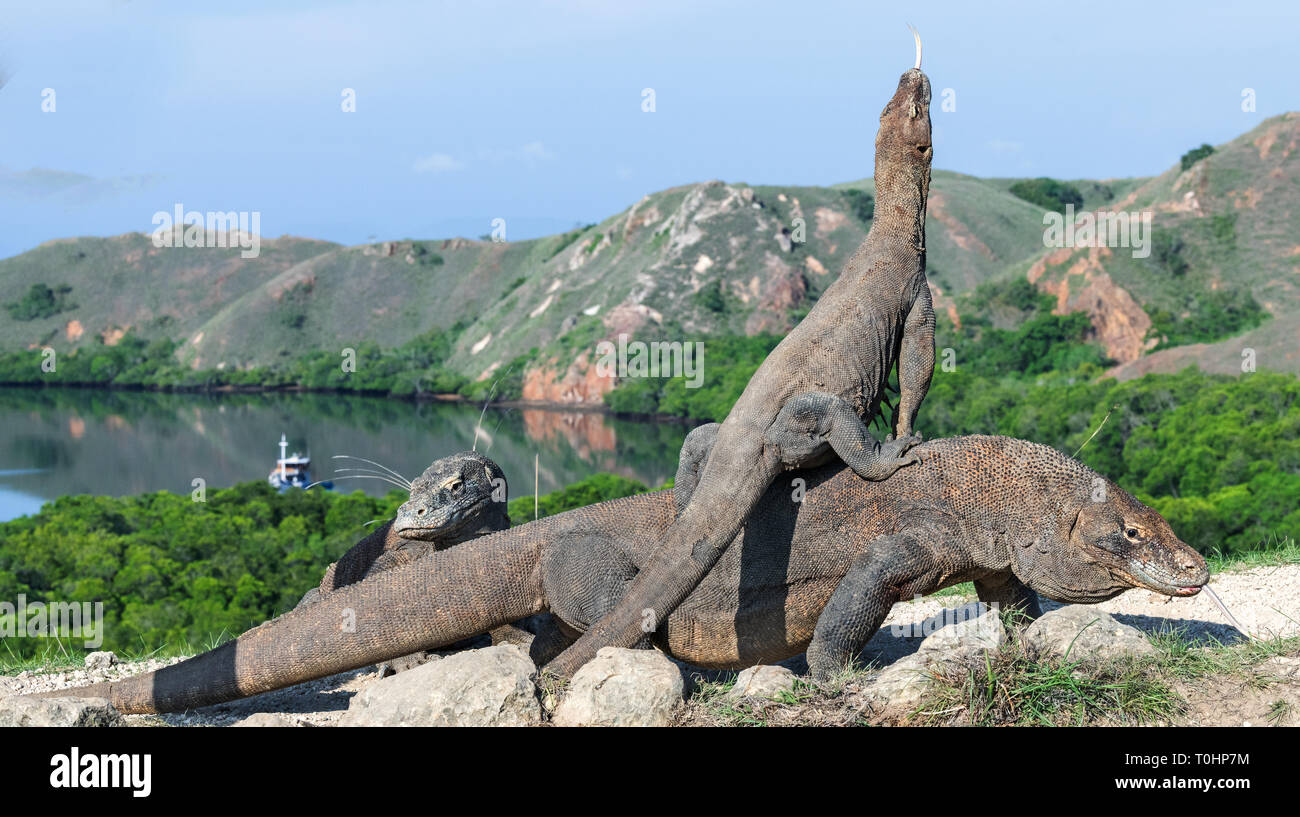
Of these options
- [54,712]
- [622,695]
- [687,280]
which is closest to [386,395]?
[687,280]

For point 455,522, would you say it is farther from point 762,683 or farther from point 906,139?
point 906,139

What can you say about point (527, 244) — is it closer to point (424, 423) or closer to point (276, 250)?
point (276, 250)

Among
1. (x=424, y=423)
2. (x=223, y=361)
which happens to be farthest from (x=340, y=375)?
(x=424, y=423)

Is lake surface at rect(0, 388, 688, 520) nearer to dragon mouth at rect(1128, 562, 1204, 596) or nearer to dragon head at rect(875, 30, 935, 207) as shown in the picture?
dragon head at rect(875, 30, 935, 207)

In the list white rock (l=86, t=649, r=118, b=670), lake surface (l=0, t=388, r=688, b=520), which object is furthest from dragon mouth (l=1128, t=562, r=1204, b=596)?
lake surface (l=0, t=388, r=688, b=520)

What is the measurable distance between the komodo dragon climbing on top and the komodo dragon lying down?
322mm

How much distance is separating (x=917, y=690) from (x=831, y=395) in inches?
81.3

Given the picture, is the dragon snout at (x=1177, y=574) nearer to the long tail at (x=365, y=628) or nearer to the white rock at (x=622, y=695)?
the white rock at (x=622, y=695)

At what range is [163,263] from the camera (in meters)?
144

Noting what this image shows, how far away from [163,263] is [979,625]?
149 meters

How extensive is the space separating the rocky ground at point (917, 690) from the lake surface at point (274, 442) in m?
37.9

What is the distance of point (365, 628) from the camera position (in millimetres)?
7938

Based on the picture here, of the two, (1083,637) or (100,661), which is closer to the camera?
(1083,637)

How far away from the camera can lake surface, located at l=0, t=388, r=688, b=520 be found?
54.4 metres
